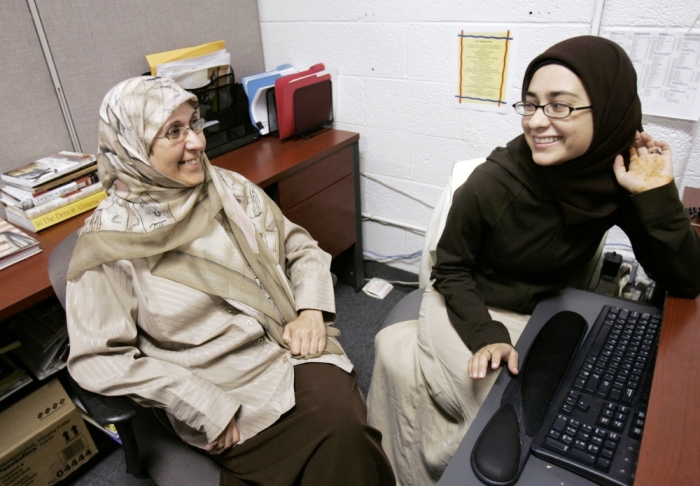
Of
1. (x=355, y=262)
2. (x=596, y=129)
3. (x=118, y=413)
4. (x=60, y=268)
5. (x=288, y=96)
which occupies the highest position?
(x=596, y=129)

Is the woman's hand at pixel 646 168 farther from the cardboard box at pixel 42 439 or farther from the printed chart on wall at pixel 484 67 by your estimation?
the cardboard box at pixel 42 439

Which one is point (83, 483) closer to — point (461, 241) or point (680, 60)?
point (461, 241)

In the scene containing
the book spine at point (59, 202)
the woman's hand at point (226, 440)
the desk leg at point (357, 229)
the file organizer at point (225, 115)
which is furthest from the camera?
the desk leg at point (357, 229)

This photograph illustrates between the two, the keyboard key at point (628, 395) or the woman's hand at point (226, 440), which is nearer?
the keyboard key at point (628, 395)

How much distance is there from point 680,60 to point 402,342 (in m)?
1.15

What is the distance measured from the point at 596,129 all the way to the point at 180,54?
146cm

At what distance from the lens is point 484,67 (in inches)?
68.8

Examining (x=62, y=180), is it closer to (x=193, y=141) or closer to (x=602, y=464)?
(x=193, y=141)

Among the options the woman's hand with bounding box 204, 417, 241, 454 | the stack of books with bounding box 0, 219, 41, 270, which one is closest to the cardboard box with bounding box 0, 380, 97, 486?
the stack of books with bounding box 0, 219, 41, 270

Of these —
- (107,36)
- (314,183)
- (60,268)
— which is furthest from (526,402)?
(107,36)

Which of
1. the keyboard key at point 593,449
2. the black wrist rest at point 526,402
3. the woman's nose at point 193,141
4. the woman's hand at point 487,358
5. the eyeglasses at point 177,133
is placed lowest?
the woman's hand at point 487,358

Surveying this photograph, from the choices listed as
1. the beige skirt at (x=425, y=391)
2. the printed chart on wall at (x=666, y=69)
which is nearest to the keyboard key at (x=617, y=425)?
the beige skirt at (x=425, y=391)

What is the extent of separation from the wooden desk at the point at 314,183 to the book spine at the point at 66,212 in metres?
0.02

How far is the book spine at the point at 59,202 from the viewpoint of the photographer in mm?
1372
